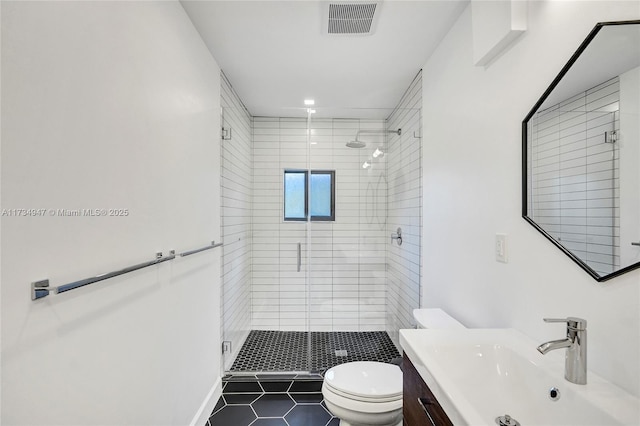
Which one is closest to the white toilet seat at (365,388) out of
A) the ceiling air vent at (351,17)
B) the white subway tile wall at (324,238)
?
the white subway tile wall at (324,238)

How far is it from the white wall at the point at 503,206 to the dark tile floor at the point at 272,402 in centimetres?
106

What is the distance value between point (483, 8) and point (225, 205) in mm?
2013

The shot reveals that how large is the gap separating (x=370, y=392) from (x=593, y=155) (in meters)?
1.39

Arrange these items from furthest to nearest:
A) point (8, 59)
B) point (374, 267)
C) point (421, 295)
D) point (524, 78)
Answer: point (374, 267) < point (421, 295) < point (524, 78) < point (8, 59)

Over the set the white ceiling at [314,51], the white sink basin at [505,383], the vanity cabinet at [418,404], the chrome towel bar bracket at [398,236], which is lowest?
the vanity cabinet at [418,404]

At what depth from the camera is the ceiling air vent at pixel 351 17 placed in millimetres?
1558

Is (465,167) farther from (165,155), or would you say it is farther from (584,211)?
(165,155)

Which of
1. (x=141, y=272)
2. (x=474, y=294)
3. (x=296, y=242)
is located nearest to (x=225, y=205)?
(x=296, y=242)

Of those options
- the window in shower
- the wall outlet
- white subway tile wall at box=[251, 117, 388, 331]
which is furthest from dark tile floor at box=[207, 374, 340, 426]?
the wall outlet

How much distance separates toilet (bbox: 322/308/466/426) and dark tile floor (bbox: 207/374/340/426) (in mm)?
393

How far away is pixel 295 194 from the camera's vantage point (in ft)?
9.21

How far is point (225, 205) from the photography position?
7.84 feet

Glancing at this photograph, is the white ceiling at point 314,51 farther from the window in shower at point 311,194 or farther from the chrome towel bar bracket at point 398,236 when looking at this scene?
the chrome towel bar bracket at point 398,236

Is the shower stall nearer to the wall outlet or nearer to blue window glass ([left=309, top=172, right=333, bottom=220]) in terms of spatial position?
blue window glass ([left=309, top=172, right=333, bottom=220])
